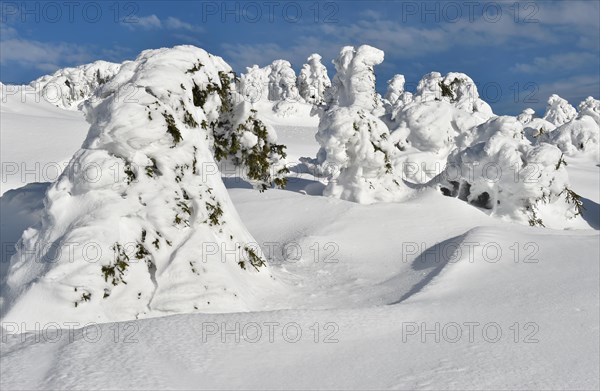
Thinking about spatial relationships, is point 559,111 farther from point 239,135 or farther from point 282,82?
point 239,135

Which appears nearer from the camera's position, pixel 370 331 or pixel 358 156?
pixel 370 331

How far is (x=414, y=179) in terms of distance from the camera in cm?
2059

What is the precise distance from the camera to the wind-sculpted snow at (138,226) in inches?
226

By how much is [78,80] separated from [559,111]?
57646 millimetres

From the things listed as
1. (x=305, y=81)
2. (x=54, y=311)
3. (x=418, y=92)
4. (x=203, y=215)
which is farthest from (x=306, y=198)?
(x=305, y=81)

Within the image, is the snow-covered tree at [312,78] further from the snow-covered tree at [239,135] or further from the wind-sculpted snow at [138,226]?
the wind-sculpted snow at [138,226]

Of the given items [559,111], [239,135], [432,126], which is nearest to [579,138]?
[432,126]

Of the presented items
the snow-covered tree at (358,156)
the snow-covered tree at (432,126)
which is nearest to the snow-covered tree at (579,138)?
the snow-covered tree at (432,126)

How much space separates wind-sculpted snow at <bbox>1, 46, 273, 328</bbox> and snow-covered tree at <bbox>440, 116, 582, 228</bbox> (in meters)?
9.43

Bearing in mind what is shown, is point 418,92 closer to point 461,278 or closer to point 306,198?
point 306,198

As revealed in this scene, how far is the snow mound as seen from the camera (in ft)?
202

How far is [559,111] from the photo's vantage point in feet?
180

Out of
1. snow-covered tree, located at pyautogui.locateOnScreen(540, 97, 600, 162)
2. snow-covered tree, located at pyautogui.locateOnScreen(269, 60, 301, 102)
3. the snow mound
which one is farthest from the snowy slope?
snow-covered tree, located at pyautogui.locateOnScreen(269, 60, 301, 102)

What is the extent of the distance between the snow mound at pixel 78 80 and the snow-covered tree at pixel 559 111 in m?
49.3
